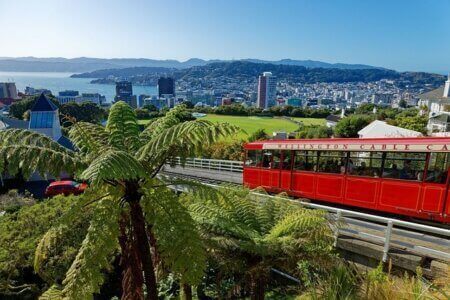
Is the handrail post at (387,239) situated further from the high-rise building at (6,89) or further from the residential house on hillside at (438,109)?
the high-rise building at (6,89)

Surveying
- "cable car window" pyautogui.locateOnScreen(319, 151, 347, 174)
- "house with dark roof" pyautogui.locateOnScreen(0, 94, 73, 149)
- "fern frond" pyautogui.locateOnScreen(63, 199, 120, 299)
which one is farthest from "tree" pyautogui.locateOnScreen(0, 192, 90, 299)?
"house with dark roof" pyautogui.locateOnScreen(0, 94, 73, 149)

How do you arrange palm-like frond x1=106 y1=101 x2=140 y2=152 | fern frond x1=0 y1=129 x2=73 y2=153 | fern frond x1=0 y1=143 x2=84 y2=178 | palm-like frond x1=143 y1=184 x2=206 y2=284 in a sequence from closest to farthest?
fern frond x1=0 y1=143 x2=84 y2=178, palm-like frond x1=143 y1=184 x2=206 y2=284, fern frond x1=0 y1=129 x2=73 y2=153, palm-like frond x1=106 y1=101 x2=140 y2=152

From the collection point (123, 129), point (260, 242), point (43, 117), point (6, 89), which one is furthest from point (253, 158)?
point (6, 89)

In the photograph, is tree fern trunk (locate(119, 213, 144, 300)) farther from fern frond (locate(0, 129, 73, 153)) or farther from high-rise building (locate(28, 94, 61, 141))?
high-rise building (locate(28, 94, 61, 141))

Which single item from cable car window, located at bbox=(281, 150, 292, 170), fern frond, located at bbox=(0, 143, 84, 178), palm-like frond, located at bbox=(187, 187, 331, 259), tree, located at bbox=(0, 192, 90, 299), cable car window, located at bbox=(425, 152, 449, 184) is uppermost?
fern frond, located at bbox=(0, 143, 84, 178)

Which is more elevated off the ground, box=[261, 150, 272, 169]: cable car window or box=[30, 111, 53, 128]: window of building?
box=[261, 150, 272, 169]: cable car window

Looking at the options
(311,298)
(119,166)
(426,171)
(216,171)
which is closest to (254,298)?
(311,298)

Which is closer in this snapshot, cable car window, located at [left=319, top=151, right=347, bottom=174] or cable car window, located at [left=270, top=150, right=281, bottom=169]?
cable car window, located at [left=319, top=151, right=347, bottom=174]
